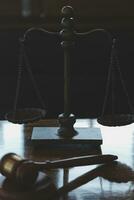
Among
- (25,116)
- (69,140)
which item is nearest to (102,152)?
(69,140)

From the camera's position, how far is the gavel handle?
1.19m

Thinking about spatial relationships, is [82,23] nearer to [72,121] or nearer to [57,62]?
[57,62]

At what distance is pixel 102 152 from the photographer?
4.89 ft

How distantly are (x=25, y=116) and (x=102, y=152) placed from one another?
387mm

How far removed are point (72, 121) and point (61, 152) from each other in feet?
0.39

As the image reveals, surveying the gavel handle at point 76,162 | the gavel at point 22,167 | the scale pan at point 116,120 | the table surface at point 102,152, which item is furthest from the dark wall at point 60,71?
the gavel at point 22,167

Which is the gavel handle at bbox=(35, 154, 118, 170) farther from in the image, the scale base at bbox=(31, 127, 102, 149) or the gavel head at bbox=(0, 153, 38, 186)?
the scale base at bbox=(31, 127, 102, 149)

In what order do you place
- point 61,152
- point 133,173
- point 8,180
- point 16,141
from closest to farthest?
point 8,180, point 133,173, point 61,152, point 16,141

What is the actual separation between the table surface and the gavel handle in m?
0.04

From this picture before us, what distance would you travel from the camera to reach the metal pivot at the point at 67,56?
4.73 ft

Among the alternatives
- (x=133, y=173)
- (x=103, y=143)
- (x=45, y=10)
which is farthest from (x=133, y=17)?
(x=133, y=173)

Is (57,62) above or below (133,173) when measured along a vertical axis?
below

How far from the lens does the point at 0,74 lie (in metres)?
3.33

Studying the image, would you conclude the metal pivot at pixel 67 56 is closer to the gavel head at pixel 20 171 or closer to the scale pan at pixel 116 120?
the scale pan at pixel 116 120
